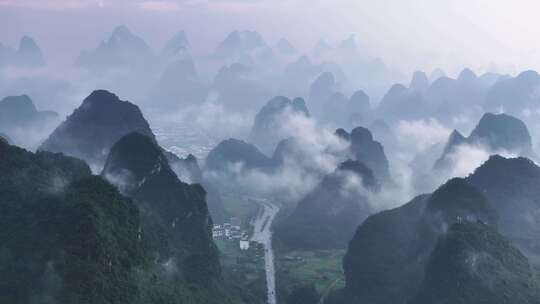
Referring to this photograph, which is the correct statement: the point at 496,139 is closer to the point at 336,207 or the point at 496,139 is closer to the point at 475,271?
the point at 336,207

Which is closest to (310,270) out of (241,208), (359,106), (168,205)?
(168,205)

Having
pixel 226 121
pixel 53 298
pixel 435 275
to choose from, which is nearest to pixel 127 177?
pixel 53 298

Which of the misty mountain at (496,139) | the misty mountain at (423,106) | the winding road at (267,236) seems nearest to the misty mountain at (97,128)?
the winding road at (267,236)

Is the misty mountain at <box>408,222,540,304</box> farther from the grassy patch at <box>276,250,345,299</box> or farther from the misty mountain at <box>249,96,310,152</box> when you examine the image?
the misty mountain at <box>249,96,310,152</box>

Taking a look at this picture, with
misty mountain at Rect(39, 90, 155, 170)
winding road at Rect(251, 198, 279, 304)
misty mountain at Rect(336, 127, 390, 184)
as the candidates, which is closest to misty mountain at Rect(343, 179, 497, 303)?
winding road at Rect(251, 198, 279, 304)

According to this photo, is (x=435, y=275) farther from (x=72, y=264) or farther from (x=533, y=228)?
(x=72, y=264)

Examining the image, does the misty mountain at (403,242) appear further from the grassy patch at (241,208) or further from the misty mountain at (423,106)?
the misty mountain at (423,106)
